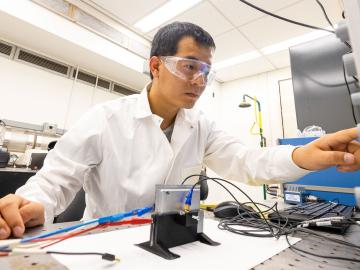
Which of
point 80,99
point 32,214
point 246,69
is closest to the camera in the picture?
point 32,214

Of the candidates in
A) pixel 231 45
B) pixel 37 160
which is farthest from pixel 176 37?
pixel 231 45

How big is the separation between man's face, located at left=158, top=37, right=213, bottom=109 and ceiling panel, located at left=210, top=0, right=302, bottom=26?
6.65 feet

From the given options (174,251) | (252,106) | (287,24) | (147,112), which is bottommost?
(174,251)

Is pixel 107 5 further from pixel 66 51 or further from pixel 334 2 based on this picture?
pixel 334 2

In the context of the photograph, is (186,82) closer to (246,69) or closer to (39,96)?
(39,96)

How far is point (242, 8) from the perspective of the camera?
2719mm

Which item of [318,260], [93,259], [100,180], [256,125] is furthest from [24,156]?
[256,125]

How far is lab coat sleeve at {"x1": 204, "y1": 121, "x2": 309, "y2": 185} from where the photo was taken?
86cm

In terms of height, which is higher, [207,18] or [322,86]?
[207,18]

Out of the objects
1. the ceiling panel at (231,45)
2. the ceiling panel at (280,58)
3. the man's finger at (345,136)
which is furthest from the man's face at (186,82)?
the ceiling panel at (280,58)

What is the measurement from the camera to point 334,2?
2.51m

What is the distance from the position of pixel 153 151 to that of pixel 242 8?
100 inches

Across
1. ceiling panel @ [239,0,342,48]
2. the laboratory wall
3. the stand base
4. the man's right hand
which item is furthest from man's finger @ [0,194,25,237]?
the laboratory wall

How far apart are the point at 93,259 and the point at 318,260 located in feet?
1.56
